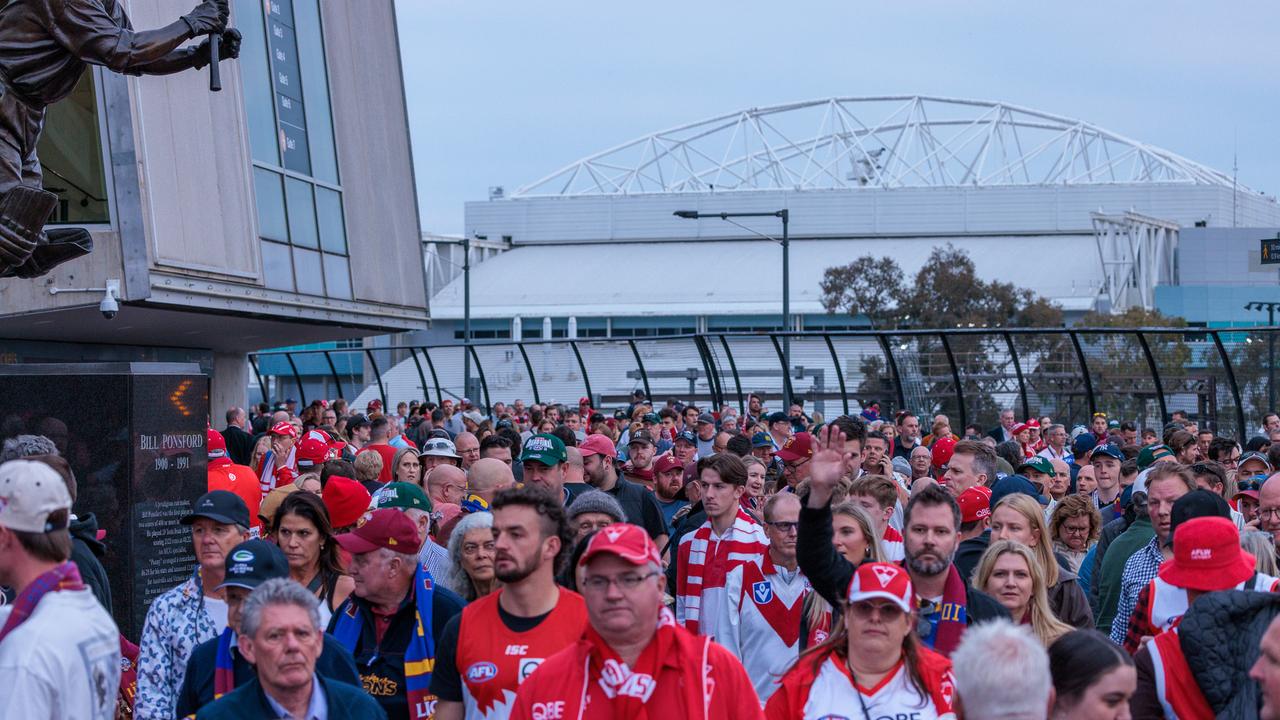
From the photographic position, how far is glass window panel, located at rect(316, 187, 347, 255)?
77.5 ft

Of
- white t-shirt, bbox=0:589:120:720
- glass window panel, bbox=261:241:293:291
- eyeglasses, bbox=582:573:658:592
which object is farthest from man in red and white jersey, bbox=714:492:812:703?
glass window panel, bbox=261:241:293:291

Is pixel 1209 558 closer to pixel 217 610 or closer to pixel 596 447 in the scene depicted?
pixel 217 610

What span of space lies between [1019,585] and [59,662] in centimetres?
395

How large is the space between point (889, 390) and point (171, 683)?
19.7 m

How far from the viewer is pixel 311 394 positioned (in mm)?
80500

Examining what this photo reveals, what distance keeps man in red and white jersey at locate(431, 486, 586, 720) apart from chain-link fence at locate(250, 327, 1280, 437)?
17604 millimetres

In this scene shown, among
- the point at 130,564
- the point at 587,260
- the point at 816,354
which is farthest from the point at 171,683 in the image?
the point at 587,260

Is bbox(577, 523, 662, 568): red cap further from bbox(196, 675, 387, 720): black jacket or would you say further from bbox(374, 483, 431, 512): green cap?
bbox(374, 483, 431, 512): green cap

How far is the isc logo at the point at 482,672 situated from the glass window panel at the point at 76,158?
49.7 feet

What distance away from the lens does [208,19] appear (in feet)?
30.2

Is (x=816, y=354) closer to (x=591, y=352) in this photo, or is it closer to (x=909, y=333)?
(x=909, y=333)

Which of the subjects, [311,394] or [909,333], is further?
[311,394]

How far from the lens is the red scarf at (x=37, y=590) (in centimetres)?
407

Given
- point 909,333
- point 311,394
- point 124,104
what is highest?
point 124,104
